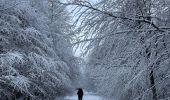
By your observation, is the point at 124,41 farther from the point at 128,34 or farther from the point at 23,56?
the point at 23,56

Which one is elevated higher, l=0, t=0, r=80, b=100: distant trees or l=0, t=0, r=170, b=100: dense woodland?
l=0, t=0, r=80, b=100: distant trees

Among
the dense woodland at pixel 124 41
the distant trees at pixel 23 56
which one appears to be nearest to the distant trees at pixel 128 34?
the dense woodland at pixel 124 41

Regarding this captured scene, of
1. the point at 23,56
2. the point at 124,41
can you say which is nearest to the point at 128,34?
the point at 124,41

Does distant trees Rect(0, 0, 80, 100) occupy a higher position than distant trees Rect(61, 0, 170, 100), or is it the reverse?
distant trees Rect(0, 0, 80, 100)

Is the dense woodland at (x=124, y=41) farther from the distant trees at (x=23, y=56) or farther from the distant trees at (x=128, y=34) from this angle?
the distant trees at (x=23, y=56)

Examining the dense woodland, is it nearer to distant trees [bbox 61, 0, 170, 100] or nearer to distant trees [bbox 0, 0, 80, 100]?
distant trees [bbox 61, 0, 170, 100]

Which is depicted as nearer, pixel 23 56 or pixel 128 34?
pixel 128 34

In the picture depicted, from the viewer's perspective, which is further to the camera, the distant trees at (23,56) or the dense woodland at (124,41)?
the distant trees at (23,56)

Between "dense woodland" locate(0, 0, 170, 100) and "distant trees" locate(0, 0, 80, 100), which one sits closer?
"dense woodland" locate(0, 0, 170, 100)

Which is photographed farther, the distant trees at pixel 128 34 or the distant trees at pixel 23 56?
the distant trees at pixel 23 56

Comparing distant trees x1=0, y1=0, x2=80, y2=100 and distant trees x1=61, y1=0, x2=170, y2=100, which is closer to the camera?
distant trees x1=61, y1=0, x2=170, y2=100

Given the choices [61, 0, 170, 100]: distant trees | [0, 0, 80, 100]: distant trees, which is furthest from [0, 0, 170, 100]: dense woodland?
[0, 0, 80, 100]: distant trees

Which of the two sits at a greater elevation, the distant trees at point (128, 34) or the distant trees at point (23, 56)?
the distant trees at point (23, 56)

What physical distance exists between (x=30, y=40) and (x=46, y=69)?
1580 millimetres
